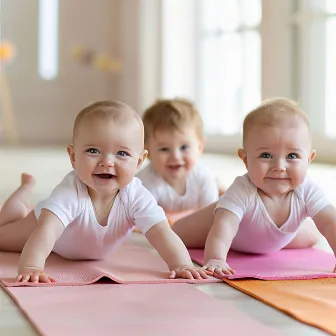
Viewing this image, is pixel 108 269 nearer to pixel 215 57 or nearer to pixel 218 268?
pixel 218 268

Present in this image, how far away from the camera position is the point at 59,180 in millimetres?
3385

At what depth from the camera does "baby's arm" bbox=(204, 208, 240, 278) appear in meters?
1.56

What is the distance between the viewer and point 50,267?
5.34 ft

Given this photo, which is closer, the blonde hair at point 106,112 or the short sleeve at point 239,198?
the blonde hair at point 106,112

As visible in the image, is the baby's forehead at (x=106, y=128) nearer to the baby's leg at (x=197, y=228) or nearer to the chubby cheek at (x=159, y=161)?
the baby's leg at (x=197, y=228)

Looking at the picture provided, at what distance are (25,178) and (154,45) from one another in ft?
12.8

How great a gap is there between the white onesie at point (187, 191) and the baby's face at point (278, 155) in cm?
71

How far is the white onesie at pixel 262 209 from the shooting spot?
1728 mm

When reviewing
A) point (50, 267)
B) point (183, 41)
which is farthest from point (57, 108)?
point (50, 267)

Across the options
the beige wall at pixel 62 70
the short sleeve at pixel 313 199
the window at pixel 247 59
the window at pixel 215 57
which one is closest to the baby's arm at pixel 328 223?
the short sleeve at pixel 313 199

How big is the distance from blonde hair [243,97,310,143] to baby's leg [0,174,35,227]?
62 cm

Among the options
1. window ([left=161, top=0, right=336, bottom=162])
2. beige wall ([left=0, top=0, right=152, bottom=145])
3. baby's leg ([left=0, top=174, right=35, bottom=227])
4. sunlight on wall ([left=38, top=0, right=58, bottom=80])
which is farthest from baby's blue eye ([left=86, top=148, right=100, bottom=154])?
sunlight on wall ([left=38, top=0, right=58, bottom=80])

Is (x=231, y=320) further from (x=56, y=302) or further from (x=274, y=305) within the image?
(x=56, y=302)

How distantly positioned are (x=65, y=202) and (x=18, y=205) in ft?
1.38
